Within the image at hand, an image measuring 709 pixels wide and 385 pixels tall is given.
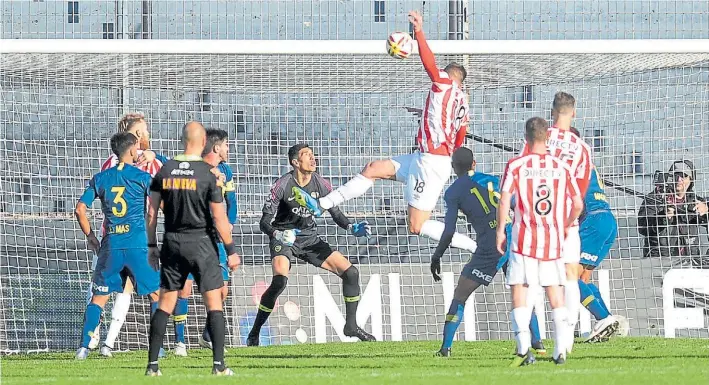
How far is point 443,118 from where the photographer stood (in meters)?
12.0

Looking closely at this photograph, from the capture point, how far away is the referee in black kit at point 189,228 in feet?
29.7

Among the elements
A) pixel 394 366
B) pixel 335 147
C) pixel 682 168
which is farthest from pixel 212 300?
pixel 682 168

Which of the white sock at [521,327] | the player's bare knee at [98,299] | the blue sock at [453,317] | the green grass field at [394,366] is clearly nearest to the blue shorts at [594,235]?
the green grass field at [394,366]

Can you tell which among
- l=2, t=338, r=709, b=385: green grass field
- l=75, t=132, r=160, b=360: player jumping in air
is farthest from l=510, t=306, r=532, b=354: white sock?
l=75, t=132, r=160, b=360: player jumping in air

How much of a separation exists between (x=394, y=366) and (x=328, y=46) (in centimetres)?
485

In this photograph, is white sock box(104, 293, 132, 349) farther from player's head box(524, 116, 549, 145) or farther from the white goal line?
player's head box(524, 116, 549, 145)

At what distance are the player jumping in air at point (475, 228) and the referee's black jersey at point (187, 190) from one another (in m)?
2.63

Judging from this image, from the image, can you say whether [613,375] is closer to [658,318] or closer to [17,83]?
A: [658,318]

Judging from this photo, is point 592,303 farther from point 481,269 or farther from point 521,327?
point 521,327

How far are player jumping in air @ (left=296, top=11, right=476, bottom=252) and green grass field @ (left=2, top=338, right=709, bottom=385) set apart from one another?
4.66ft

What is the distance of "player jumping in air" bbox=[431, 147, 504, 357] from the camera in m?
11.0

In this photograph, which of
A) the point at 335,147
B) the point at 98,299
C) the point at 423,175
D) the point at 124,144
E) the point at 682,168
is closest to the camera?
the point at 124,144

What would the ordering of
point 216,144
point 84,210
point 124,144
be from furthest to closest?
point 216,144 < point 84,210 < point 124,144

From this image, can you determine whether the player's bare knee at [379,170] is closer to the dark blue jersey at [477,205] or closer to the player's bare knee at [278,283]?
the dark blue jersey at [477,205]
